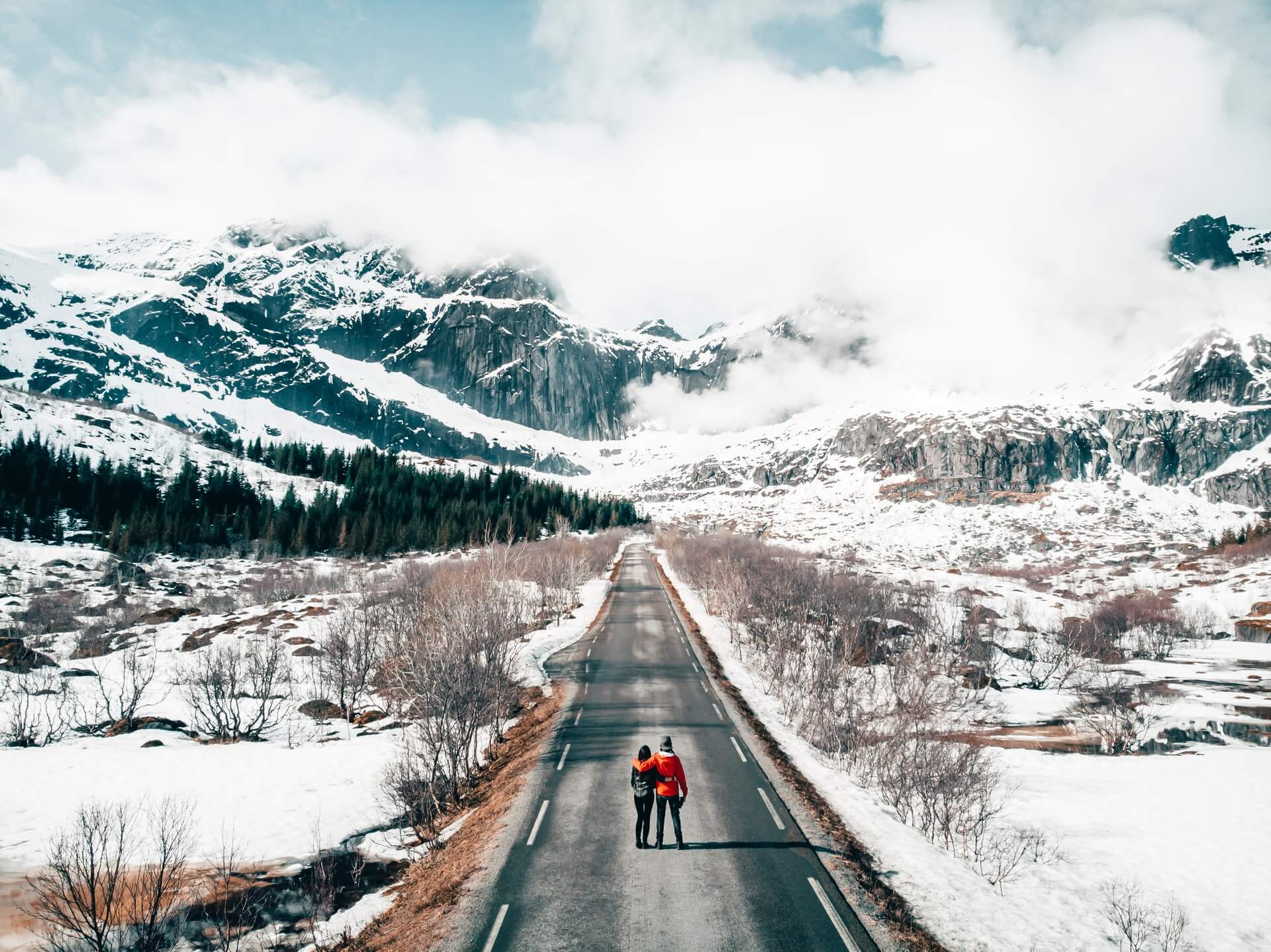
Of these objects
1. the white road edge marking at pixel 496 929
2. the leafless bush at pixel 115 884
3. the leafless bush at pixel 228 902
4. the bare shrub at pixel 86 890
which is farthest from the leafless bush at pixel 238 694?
the white road edge marking at pixel 496 929

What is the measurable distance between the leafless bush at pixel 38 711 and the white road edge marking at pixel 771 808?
32.3 metres

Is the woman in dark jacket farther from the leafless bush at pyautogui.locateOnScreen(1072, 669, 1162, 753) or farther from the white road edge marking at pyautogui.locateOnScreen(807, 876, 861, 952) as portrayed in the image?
the leafless bush at pyautogui.locateOnScreen(1072, 669, 1162, 753)

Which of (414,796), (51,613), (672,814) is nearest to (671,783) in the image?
(672,814)

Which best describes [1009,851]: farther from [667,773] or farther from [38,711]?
[38,711]

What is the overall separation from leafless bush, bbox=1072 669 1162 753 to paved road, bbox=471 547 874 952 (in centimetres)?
2516

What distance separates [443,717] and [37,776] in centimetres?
2132

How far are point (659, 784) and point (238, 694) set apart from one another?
33.6 meters

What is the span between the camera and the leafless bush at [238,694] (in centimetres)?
3341

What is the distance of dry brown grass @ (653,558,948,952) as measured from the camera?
11367 millimetres

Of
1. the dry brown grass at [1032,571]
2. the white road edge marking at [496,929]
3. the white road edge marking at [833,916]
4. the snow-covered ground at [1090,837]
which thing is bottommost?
the snow-covered ground at [1090,837]

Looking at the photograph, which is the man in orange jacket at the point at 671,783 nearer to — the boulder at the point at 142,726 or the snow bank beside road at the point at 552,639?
the snow bank beside road at the point at 552,639

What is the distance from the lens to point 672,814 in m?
14.1

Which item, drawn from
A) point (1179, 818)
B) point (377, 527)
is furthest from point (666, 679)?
point (377, 527)

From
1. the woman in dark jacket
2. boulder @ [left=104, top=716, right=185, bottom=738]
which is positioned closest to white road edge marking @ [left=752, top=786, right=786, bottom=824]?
the woman in dark jacket
